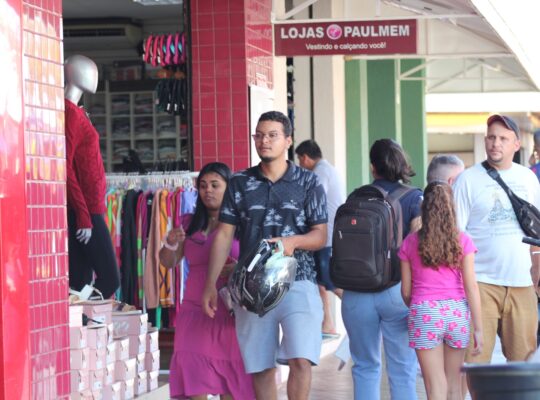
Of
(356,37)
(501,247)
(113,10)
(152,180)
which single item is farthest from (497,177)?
(113,10)

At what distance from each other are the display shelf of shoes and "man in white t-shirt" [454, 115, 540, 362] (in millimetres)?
8911

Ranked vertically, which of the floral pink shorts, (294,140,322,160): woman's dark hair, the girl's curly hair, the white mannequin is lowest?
the floral pink shorts

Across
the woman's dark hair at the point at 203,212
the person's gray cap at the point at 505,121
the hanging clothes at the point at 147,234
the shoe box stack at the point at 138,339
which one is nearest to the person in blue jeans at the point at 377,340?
the woman's dark hair at the point at 203,212

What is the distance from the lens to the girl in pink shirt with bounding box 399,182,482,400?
7102 millimetres

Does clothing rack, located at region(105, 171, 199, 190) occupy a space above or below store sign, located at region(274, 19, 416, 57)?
below

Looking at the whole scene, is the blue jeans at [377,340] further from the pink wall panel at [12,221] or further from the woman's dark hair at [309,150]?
the woman's dark hair at [309,150]

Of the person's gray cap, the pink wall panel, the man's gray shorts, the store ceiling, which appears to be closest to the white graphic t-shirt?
the person's gray cap

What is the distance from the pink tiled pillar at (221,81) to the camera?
10219mm

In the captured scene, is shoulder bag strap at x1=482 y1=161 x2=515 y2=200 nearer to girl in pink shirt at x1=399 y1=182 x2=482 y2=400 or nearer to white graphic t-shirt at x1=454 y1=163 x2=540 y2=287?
white graphic t-shirt at x1=454 y1=163 x2=540 y2=287

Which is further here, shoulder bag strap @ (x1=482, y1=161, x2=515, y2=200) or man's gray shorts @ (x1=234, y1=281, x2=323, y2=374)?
shoulder bag strap @ (x1=482, y1=161, x2=515, y2=200)

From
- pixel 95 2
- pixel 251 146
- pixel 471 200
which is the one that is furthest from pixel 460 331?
pixel 95 2

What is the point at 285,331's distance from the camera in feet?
22.3

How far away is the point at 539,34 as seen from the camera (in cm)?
1573

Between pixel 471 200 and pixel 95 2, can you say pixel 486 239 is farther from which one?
pixel 95 2
